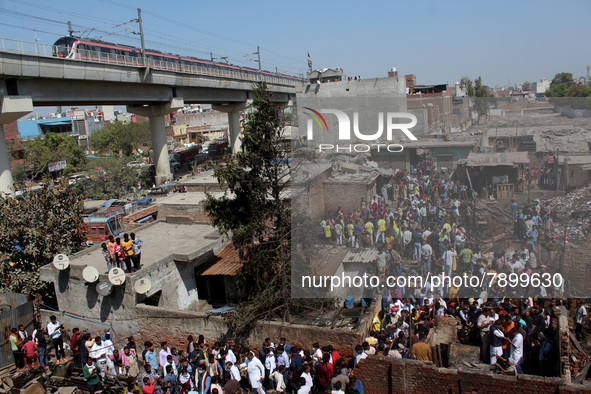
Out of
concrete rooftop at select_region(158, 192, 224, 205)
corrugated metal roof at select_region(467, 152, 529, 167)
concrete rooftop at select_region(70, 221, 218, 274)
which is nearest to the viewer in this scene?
corrugated metal roof at select_region(467, 152, 529, 167)

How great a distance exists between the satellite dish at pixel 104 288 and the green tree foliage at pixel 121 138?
4758 cm

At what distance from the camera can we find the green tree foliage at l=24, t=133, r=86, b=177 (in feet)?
144

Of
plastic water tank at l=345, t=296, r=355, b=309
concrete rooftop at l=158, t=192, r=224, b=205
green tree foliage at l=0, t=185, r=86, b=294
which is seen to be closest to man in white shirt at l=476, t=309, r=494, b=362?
plastic water tank at l=345, t=296, r=355, b=309

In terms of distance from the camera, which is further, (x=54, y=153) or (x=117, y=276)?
(x=54, y=153)

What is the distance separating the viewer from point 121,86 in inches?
1148

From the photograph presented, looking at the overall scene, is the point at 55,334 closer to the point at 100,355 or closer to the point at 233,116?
the point at 100,355

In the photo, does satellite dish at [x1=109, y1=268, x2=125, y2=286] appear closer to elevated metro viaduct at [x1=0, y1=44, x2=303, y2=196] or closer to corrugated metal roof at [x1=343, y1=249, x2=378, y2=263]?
corrugated metal roof at [x1=343, y1=249, x2=378, y2=263]

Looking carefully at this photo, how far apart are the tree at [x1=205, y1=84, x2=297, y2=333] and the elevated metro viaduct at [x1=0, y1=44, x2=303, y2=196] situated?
1163 centimetres

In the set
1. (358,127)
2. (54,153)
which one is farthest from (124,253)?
(54,153)

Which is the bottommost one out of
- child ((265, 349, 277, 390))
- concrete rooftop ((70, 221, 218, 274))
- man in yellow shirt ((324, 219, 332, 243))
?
child ((265, 349, 277, 390))

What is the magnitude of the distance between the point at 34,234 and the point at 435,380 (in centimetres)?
1212

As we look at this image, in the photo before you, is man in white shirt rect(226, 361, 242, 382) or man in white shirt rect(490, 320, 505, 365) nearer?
man in white shirt rect(490, 320, 505, 365)

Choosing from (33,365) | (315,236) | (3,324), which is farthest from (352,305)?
(3,324)

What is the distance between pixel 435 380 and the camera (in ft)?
25.2
